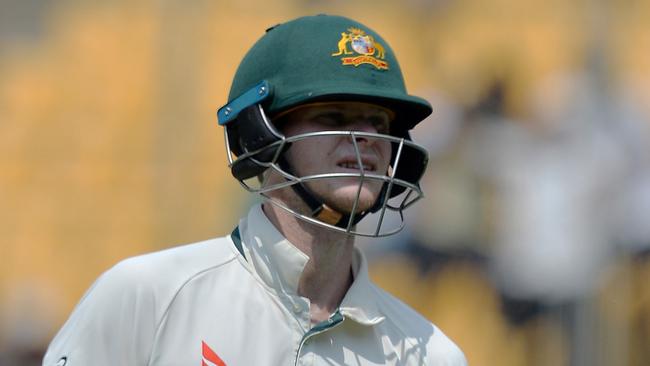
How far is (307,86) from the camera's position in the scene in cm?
246

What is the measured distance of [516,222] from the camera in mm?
4730

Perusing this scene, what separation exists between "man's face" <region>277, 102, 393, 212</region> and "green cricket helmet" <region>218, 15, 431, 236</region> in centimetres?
3

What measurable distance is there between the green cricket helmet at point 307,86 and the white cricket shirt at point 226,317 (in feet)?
0.45

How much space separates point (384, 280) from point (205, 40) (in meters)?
1.33

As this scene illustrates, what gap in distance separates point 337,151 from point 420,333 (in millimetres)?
519

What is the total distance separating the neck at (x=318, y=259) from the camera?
245 cm

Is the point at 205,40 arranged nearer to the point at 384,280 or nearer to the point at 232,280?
the point at 384,280

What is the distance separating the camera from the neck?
245cm

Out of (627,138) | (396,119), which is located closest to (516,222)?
(627,138)

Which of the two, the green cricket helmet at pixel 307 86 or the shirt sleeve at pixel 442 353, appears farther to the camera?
the shirt sleeve at pixel 442 353

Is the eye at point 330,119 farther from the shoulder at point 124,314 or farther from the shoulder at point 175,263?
the shoulder at point 124,314

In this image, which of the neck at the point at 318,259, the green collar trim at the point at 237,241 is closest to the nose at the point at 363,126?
the neck at the point at 318,259

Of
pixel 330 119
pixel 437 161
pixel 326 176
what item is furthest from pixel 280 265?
pixel 437 161

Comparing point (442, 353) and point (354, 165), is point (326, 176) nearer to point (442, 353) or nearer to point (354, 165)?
point (354, 165)
